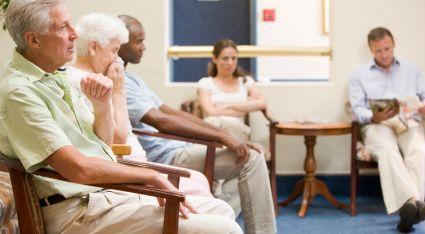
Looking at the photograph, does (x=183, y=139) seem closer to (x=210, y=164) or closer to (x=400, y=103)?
(x=210, y=164)

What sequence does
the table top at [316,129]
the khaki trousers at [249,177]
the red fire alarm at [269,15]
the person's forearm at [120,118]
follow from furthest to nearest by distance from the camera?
1. the red fire alarm at [269,15]
2. the table top at [316,129]
3. the khaki trousers at [249,177]
4. the person's forearm at [120,118]

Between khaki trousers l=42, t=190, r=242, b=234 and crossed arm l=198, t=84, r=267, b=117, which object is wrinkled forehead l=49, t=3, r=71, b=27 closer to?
khaki trousers l=42, t=190, r=242, b=234

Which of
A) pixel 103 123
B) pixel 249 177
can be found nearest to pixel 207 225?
pixel 103 123

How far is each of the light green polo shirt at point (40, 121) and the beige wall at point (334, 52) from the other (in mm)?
2791

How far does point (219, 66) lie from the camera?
4758mm

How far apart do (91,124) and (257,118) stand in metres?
2.79

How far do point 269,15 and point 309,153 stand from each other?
2.69 metres

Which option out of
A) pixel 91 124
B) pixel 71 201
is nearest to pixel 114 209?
pixel 71 201

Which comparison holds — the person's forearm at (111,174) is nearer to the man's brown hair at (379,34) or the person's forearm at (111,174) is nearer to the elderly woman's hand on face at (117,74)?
the elderly woman's hand on face at (117,74)

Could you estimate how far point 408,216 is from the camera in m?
3.81

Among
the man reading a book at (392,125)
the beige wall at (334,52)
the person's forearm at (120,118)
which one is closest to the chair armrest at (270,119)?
the beige wall at (334,52)

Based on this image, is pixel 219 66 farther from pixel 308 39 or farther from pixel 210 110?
pixel 308 39

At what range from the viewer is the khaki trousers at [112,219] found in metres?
2.00

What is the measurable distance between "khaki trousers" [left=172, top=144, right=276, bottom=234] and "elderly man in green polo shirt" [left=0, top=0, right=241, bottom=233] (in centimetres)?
105
